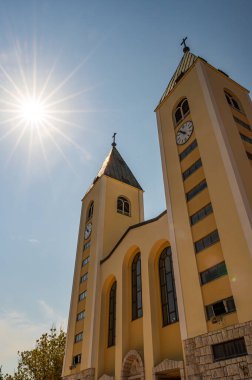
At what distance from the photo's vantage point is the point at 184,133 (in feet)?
63.9

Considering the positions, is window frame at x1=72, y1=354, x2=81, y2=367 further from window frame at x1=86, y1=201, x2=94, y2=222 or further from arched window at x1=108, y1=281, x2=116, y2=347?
window frame at x1=86, y1=201, x2=94, y2=222

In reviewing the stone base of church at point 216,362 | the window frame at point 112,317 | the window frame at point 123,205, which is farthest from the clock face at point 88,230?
the stone base of church at point 216,362

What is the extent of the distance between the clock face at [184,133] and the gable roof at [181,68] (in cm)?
529

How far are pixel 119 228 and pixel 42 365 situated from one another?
20.3 m

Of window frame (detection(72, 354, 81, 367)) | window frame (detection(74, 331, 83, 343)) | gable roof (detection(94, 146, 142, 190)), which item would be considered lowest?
window frame (detection(72, 354, 81, 367))

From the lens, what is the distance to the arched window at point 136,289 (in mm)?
18869

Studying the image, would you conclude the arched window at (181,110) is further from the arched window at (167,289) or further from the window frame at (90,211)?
the window frame at (90,211)

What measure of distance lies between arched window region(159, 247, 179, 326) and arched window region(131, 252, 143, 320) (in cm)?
216

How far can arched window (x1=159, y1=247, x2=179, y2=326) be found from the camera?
53.3 feet

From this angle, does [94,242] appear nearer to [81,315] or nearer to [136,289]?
[81,315]

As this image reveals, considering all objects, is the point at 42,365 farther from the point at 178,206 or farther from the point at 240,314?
the point at 240,314

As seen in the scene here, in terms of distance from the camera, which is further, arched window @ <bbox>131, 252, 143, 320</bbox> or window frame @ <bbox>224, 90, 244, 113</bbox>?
window frame @ <bbox>224, 90, 244, 113</bbox>

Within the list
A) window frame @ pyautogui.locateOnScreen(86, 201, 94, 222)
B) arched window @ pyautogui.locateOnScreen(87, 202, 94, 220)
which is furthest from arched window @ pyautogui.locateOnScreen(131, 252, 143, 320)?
arched window @ pyautogui.locateOnScreen(87, 202, 94, 220)

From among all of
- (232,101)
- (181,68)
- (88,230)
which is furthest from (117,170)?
(232,101)
